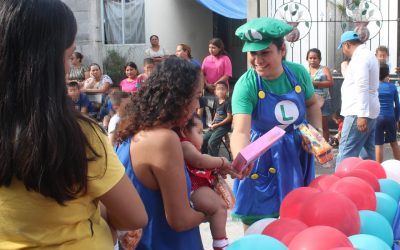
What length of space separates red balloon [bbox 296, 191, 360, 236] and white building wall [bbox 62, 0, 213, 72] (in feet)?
32.5

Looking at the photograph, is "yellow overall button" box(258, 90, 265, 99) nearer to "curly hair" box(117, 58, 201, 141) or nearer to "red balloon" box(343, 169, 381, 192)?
"red balloon" box(343, 169, 381, 192)

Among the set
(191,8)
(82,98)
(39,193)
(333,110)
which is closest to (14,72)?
(39,193)

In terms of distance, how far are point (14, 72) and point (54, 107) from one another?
5.7 inches

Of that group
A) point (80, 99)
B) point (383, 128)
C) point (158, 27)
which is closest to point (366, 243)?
point (383, 128)

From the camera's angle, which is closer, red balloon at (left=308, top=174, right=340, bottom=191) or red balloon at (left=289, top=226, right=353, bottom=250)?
red balloon at (left=289, top=226, right=353, bottom=250)

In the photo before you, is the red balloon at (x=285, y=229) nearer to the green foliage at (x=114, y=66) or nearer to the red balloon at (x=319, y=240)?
the red balloon at (x=319, y=240)

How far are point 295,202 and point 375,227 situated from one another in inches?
16.6

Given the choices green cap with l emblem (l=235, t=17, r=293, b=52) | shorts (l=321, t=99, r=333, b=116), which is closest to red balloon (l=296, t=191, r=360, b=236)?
green cap with l emblem (l=235, t=17, r=293, b=52)

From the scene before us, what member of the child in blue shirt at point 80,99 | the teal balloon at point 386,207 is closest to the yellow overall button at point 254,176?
the teal balloon at point 386,207

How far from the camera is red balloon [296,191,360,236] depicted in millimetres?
2678

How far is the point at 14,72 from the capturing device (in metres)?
1.54

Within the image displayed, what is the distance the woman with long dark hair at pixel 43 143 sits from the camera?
1528 millimetres

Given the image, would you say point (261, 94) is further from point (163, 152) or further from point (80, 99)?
point (80, 99)

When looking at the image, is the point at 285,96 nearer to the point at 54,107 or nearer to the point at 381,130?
the point at 54,107
